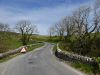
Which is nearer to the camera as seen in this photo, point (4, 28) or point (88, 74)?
point (88, 74)

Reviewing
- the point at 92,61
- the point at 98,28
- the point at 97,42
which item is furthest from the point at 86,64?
the point at 98,28

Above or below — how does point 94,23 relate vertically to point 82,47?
above

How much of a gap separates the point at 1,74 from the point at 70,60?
30.7 ft

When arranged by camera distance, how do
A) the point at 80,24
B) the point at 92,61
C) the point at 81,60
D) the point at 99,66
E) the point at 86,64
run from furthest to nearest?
1. the point at 80,24
2. the point at 81,60
3. the point at 86,64
4. the point at 92,61
5. the point at 99,66

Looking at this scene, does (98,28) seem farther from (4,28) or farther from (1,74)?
(4,28)

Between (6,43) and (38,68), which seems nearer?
(38,68)

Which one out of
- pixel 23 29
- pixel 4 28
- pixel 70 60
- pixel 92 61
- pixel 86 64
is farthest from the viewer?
pixel 4 28

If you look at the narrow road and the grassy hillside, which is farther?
the grassy hillside

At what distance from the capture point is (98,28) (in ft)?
234

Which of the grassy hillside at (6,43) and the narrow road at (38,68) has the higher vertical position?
the narrow road at (38,68)

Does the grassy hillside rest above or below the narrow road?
below

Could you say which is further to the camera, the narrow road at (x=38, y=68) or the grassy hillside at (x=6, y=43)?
the grassy hillside at (x=6, y=43)

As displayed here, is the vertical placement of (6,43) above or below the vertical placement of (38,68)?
below

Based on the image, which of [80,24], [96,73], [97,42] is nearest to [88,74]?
[96,73]
